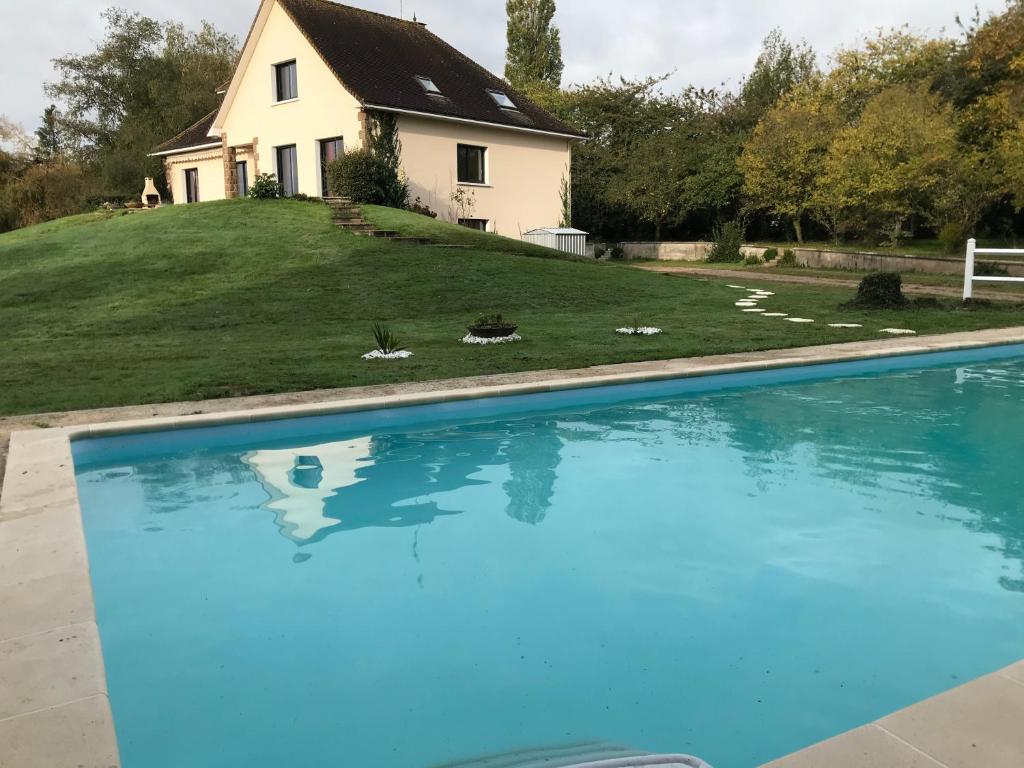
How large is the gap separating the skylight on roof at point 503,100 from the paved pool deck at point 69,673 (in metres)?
25.3

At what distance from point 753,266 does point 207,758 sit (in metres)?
29.1

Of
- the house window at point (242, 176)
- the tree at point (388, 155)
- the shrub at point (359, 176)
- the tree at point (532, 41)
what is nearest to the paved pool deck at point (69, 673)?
the shrub at point (359, 176)

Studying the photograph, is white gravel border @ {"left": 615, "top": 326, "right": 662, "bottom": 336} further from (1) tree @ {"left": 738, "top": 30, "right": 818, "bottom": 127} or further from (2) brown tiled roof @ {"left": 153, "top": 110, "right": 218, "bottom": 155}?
(1) tree @ {"left": 738, "top": 30, "right": 818, "bottom": 127}

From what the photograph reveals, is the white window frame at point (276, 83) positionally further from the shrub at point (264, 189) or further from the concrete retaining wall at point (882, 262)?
the concrete retaining wall at point (882, 262)

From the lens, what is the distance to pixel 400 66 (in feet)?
92.7

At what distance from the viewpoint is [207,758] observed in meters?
3.14

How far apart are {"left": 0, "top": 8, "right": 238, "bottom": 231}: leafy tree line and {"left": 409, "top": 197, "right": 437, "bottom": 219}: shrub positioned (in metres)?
22.5

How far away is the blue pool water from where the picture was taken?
3.44 meters

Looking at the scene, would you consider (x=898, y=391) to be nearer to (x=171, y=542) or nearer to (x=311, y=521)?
(x=311, y=521)

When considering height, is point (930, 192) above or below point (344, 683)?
above

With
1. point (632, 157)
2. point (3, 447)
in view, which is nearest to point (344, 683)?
point (3, 447)

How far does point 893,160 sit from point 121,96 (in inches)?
1679

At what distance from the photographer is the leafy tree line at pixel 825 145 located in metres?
26.3

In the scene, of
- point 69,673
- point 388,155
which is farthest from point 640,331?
point 388,155
